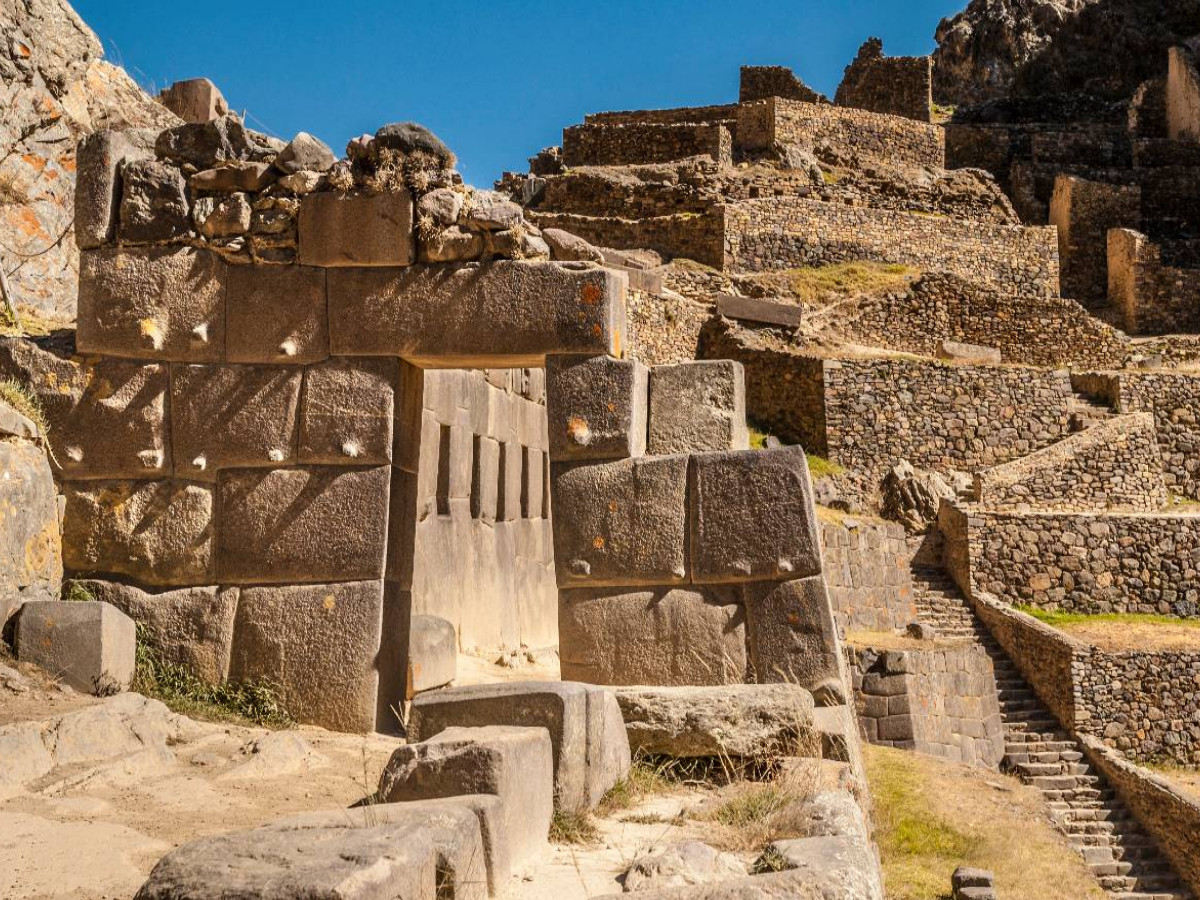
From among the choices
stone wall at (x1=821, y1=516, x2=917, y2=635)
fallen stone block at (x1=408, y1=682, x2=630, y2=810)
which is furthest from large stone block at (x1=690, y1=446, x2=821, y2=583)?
stone wall at (x1=821, y1=516, x2=917, y2=635)

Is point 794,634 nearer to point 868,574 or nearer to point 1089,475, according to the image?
point 868,574

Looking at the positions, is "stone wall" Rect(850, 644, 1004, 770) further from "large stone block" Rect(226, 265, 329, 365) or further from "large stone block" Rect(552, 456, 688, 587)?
"large stone block" Rect(226, 265, 329, 365)

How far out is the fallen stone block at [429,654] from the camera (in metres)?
7.62

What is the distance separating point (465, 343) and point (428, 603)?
3.25 meters

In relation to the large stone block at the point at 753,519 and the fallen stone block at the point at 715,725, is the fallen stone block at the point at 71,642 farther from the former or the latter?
the large stone block at the point at 753,519

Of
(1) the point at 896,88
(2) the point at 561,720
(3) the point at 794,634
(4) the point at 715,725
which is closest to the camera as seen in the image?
(2) the point at 561,720

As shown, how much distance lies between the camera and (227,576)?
716 cm

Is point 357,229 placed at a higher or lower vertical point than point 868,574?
higher

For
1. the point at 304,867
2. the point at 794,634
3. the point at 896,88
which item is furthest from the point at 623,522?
the point at 896,88

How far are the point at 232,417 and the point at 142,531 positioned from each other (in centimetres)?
78

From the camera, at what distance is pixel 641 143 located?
33.9 m

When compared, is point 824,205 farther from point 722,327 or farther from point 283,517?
point 283,517

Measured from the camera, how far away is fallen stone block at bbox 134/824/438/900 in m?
3.17

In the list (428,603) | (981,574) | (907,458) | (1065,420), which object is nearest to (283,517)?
(428,603)
